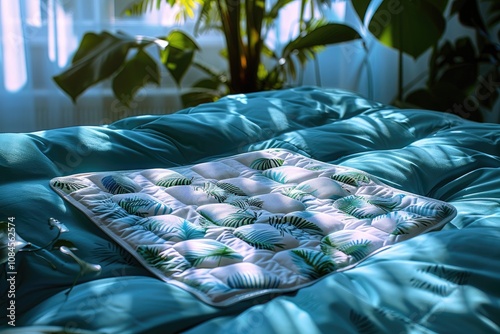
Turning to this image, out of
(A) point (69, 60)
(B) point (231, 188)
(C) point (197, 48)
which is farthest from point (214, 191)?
(A) point (69, 60)

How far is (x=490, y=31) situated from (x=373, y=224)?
2.26m

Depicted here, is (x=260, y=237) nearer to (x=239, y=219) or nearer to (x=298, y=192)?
(x=239, y=219)

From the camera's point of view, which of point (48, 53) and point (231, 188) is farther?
point (48, 53)

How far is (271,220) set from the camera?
44.4 inches

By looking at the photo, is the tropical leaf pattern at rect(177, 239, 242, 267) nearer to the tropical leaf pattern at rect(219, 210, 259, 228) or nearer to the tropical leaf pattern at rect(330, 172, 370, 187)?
the tropical leaf pattern at rect(219, 210, 259, 228)

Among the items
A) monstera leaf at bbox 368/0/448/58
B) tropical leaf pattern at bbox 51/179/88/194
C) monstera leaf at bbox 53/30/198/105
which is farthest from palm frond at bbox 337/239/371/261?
monstera leaf at bbox 368/0/448/58

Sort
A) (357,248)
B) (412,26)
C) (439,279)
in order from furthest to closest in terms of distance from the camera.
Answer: (412,26) → (357,248) → (439,279)

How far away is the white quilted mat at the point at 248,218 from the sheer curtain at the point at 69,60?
5.62 feet

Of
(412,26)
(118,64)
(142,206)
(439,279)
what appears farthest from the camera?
(412,26)

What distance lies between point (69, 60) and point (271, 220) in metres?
2.00

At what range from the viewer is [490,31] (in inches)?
121

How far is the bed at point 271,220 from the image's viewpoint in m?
0.82

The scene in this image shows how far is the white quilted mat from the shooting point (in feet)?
3.15

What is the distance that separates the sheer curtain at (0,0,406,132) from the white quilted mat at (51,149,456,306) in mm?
1714
